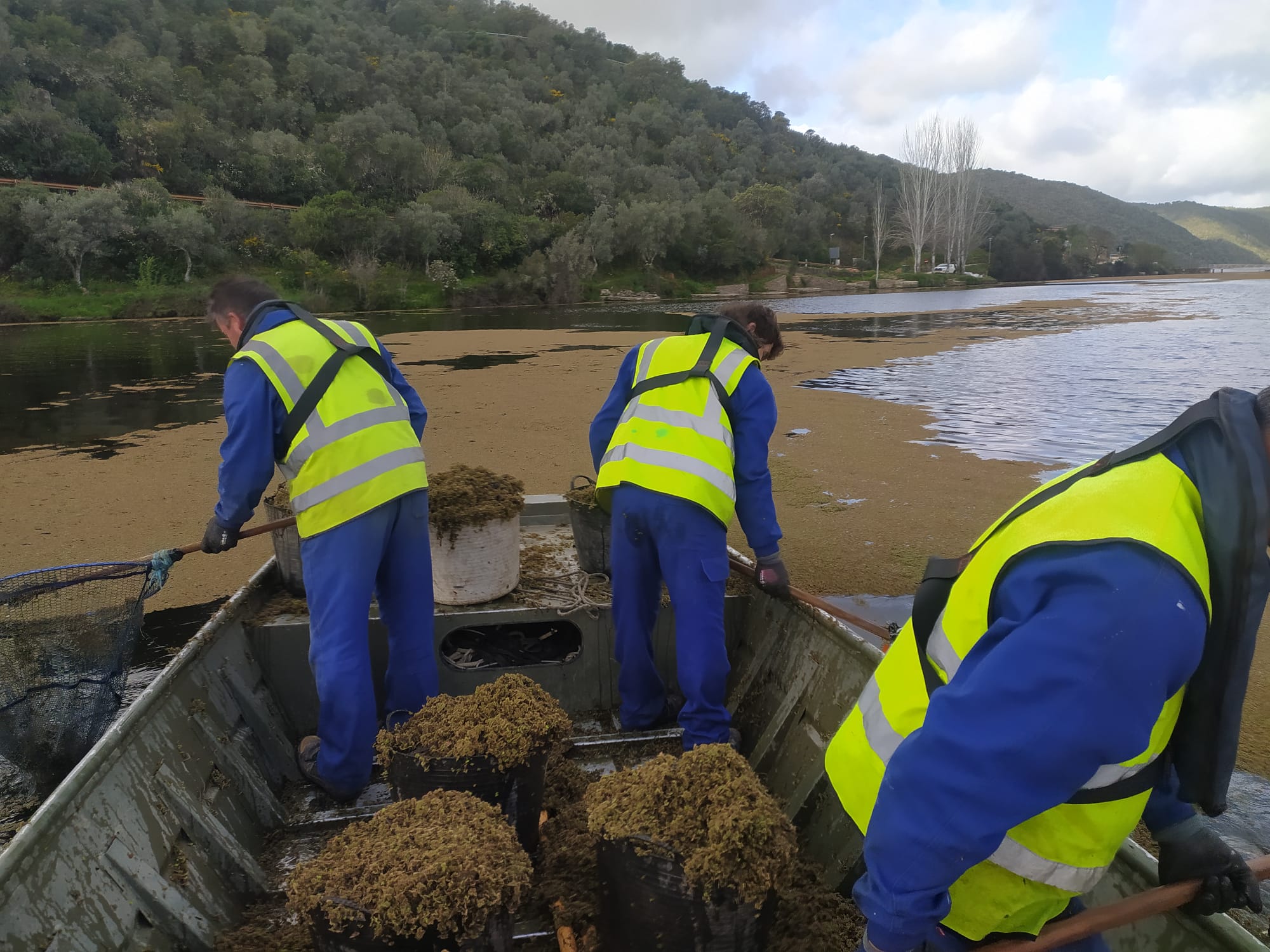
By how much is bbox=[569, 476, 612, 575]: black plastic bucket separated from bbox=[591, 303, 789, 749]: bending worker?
27.9 inches

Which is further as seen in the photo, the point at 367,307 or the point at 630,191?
the point at 630,191

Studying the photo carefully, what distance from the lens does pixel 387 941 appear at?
180 cm

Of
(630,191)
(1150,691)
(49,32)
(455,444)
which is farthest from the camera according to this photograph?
(630,191)

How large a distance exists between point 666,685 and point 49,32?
7527 centimetres

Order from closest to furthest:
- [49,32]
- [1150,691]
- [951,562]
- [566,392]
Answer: [1150,691] → [951,562] → [566,392] → [49,32]

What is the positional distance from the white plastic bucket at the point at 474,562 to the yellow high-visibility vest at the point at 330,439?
2.20 ft

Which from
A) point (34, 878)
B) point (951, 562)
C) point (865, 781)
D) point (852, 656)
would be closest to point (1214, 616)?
point (951, 562)

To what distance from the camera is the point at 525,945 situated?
7.48 feet

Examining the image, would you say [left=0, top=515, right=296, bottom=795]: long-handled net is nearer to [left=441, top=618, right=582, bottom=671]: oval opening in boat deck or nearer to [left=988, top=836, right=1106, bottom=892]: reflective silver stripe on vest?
[left=441, top=618, right=582, bottom=671]: oval opening in boat deck

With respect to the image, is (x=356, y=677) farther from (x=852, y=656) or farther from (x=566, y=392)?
(x=566, y=392)

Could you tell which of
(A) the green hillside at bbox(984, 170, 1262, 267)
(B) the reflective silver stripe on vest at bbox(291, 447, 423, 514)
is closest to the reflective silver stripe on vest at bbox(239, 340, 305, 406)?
(B) the reflective silver stripe on vest at bbox(291, 447, 423, 514)

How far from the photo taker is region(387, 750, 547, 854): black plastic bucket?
7.80 ft

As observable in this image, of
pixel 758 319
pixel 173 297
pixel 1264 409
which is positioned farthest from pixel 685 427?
pixel 173 297

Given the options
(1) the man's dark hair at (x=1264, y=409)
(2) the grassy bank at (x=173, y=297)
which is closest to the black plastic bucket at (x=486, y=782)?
(1) the man's dark hair at (x=1264, y=409)
